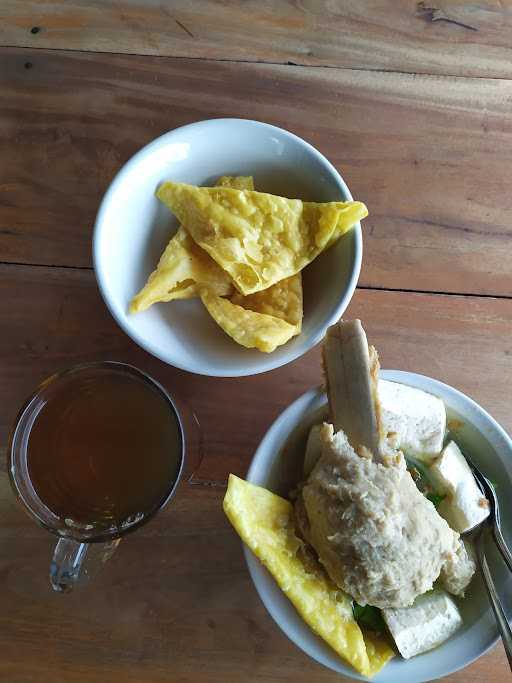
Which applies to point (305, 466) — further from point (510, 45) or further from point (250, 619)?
point (510, 45)

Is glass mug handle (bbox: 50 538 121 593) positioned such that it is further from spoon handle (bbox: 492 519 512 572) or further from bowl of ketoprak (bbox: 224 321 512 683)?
spoon handle (bbox: 492 519 512 572)

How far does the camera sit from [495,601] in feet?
2.37

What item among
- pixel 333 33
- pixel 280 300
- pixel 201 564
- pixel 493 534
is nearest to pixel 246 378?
pixel 280 300

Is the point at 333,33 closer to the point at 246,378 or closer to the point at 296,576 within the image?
the point at 246,378

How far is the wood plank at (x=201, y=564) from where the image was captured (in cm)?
88

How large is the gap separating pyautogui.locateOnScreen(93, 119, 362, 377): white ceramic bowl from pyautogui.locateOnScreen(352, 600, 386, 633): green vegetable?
11.4 inches

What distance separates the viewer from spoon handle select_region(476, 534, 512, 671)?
70 centimetres

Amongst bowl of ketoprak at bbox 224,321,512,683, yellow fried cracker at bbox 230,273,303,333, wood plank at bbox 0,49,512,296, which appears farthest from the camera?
wood plank at bbox 0,49,512,296

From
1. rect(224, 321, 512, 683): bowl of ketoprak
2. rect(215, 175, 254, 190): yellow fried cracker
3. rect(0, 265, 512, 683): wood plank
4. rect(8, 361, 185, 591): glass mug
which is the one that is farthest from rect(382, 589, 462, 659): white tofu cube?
rect(215, 175, 254, 190): yellow fried cracker

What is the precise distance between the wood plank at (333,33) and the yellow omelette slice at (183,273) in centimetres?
25

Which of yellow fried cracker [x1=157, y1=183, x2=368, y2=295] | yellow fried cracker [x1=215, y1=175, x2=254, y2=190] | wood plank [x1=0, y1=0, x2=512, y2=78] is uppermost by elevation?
wood plank [x1=0, y1=0, x2=512, y2=78]

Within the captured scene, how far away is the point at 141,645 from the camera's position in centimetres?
89

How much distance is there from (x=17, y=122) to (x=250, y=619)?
2.47 feet

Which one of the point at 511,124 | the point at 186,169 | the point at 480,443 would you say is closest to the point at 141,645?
the point at 480,443
